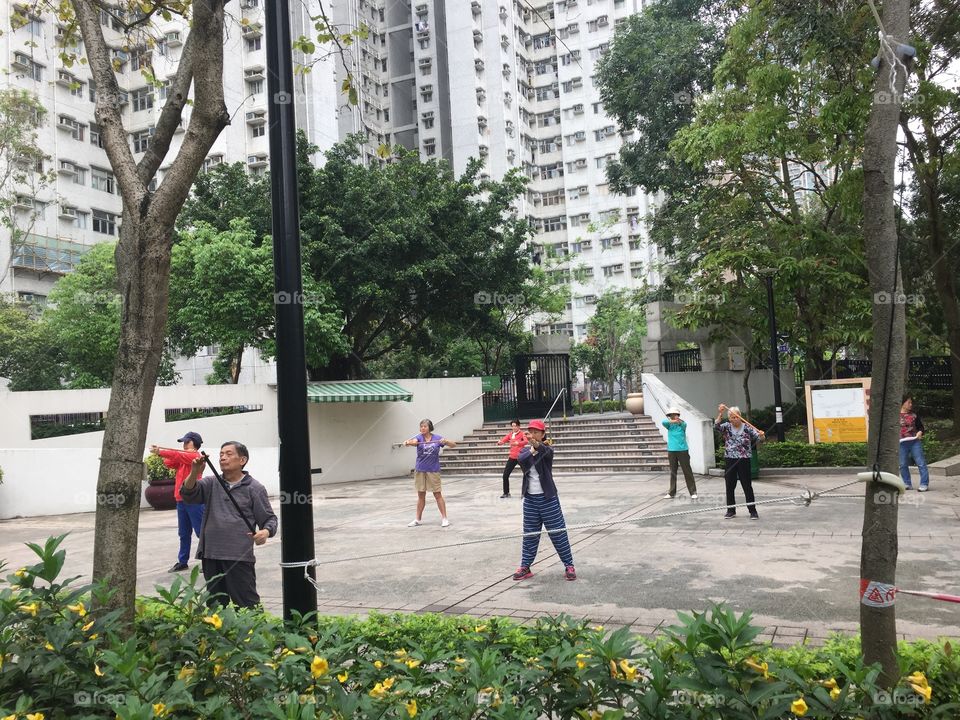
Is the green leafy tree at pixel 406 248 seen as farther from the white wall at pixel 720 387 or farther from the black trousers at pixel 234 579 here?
the black trousers at pixel 234 579

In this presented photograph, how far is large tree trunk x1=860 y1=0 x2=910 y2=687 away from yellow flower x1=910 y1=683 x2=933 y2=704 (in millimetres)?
145

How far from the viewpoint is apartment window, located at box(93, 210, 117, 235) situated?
39719mm

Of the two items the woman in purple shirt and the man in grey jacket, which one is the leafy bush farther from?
the man in grey jacket

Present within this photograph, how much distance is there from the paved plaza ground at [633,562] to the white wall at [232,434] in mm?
1497

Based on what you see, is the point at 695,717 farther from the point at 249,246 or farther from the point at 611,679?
the point at 249,246

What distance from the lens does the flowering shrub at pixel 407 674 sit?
2.51 meters

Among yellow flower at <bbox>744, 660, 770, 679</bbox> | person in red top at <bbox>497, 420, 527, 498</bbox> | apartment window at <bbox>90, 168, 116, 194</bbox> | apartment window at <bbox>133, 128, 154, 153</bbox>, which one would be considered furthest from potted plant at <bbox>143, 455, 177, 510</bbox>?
apartment window at <bbox>133, 128, 154, 153</bbox>


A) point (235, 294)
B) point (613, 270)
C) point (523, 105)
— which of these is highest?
point (523, 105)

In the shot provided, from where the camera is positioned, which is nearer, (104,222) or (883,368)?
(883,368)

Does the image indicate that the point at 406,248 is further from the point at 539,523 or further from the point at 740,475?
the point at 539,523

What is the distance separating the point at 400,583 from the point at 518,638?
186 inches

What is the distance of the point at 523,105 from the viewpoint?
61750 millimetres

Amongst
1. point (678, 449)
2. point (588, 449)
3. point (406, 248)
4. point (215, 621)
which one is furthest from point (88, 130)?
point (215, 621)

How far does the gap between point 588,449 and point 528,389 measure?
5.74 meters
